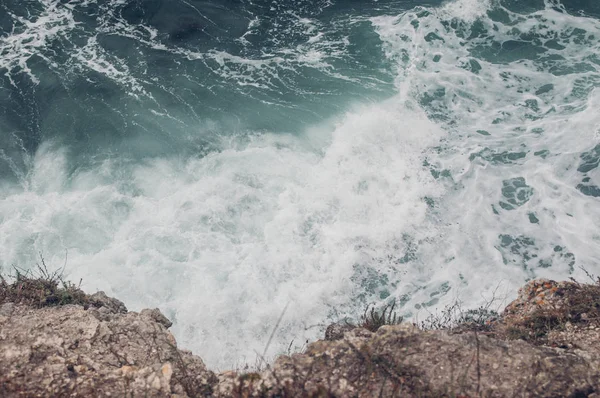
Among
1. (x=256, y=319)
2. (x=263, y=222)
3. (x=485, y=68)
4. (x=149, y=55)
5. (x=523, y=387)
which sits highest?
(x=149, y=55)

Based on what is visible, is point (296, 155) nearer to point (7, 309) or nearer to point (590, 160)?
point (590, 160)

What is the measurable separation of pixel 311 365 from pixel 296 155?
32.0ft

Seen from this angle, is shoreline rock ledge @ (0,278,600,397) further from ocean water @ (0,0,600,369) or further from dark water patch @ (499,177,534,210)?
dark water patch @ (499,177,534,210)

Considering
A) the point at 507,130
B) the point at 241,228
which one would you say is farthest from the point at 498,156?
the point at 241,228

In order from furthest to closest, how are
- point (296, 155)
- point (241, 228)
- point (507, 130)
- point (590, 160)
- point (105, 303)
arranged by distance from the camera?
point (507, 130) < point (296, 155) < point (590, 160) < point (241, 228) < point (105, 303)

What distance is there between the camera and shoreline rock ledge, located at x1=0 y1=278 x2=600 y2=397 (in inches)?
160

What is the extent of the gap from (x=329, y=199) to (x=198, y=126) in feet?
17.0

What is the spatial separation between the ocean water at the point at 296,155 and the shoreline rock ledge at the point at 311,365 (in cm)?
329

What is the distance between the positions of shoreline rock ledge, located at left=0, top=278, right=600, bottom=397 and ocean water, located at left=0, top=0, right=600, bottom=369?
3292 mm

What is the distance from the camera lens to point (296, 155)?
13.7 metres

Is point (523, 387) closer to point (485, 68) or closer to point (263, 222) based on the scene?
point (263, 222)

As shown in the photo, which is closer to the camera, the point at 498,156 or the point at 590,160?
the point at 590,160

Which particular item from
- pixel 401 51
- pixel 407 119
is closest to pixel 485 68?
pixel 401 51

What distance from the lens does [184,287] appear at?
35.1ft
